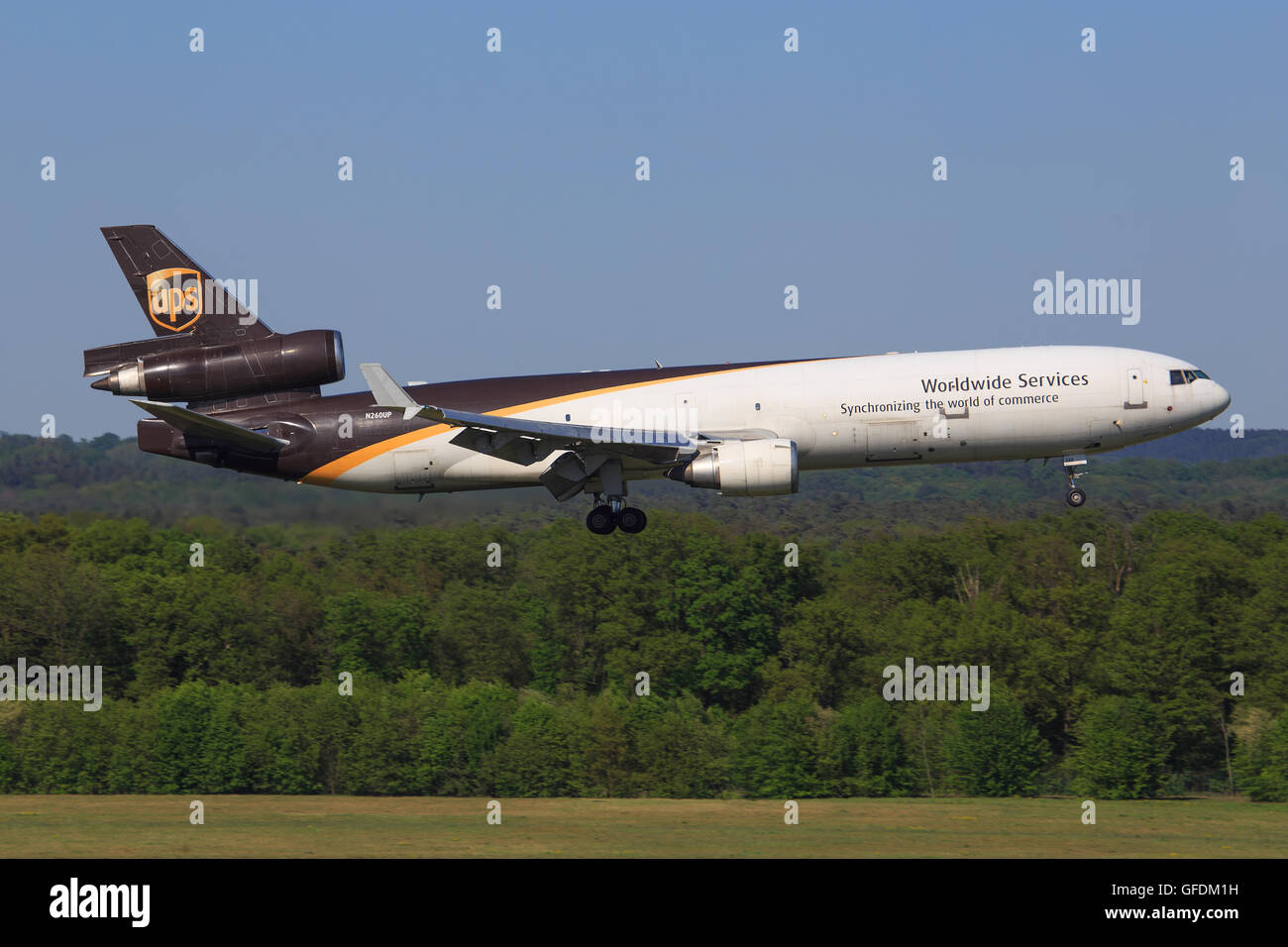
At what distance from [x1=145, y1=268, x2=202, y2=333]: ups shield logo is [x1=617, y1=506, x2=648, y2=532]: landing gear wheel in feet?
46.5

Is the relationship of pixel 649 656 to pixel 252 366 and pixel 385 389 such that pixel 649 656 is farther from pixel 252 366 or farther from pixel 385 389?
pixel 385 389

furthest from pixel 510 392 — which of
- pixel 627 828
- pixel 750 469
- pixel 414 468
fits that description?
pixel 627 828

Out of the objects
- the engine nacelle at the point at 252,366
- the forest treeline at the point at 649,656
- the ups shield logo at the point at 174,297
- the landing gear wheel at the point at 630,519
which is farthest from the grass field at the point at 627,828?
the ups shield logo at the point at 174,297

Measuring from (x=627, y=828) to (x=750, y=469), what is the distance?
27.8 meters

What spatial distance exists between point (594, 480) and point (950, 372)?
33.3 ft

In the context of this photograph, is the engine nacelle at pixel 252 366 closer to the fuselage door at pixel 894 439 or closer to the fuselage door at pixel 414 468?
the fuselage door at pixel 414 468

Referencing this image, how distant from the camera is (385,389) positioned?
115 feet

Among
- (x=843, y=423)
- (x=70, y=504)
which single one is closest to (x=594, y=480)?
(x=843, y=423)

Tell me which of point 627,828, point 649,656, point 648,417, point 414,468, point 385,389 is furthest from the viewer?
point 649,656

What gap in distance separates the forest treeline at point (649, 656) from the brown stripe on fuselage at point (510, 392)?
2412 centimetres

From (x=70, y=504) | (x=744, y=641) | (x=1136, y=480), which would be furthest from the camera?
(x=1136, y=480)

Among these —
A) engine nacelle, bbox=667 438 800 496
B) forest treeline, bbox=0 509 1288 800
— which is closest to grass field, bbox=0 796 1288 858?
forest treeline, bbox=0 509 1288 800
